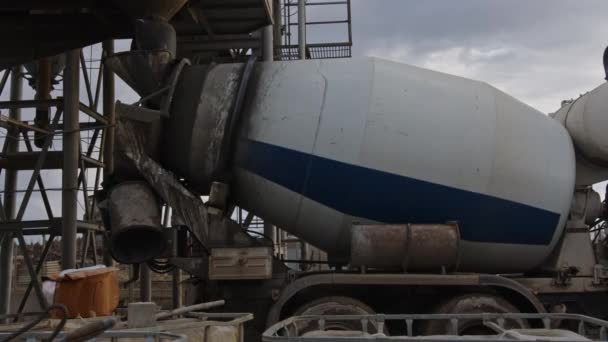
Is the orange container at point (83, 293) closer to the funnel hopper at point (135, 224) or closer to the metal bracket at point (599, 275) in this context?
the funnel hopper at point (135, 224)

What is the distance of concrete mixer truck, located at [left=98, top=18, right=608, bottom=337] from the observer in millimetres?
6625

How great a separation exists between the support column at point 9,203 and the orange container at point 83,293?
601cm

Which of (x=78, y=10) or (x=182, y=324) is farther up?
(x=78, y=10)

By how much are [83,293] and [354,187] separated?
282 cm

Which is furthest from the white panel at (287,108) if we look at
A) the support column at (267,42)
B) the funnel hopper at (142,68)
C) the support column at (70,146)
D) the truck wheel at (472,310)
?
the support column at (267,42)

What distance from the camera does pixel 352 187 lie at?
6.72m

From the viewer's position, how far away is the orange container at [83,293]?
18.1 feet

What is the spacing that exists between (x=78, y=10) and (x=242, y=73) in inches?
99.2

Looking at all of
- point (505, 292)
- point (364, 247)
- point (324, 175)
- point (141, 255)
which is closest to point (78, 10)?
point (141, 255)

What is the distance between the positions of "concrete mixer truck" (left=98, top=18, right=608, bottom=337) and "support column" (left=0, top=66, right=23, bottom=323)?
207 inches

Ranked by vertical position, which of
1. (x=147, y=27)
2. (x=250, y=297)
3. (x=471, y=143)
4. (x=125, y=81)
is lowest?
(x=250, y=297)

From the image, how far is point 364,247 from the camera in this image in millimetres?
6512

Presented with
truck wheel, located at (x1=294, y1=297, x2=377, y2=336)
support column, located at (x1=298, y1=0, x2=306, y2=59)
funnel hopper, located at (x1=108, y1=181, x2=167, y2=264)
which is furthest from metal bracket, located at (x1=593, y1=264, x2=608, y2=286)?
support column, located at (x1=298, y1=0, x2=306, y2=59)

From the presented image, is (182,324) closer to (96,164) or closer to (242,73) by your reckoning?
(242,73)
